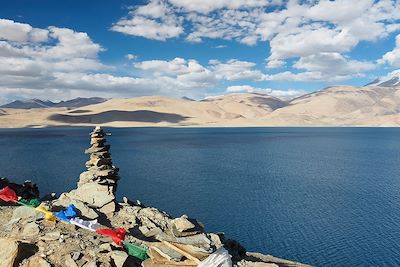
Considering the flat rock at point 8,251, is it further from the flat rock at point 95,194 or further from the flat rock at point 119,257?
the flat rock at point 95,194

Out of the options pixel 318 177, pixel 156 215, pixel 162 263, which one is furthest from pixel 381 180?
pixel 162 263

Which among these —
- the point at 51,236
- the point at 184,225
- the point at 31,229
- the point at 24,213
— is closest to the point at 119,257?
the point at 51,236

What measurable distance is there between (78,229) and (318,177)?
2879 inches

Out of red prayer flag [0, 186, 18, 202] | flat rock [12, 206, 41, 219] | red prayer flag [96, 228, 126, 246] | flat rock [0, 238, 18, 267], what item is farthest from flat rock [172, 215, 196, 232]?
red prayer flag [0, 186, 18, 202]

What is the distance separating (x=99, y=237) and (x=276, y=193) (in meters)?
53.0

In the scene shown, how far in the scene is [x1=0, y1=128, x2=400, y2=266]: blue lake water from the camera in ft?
155

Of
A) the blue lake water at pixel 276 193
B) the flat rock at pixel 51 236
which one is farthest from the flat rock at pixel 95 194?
the blue lake water at pixel 276 193

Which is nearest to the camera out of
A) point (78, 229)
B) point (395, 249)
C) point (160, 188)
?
point (78, 229)

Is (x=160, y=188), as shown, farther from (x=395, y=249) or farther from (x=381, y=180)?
(x=381, y=180)

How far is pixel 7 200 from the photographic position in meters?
33.2

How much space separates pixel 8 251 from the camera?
20812 mm

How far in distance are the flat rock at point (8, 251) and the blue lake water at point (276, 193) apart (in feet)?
97.4

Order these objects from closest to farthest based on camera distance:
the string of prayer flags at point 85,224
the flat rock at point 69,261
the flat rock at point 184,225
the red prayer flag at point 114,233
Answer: the flat rock at point 69,261, the red prayer flag at point 114,233, the string of prayer flags at point 85,224, the flat rock at point 184,225

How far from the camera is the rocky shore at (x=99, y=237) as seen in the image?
838 inches
